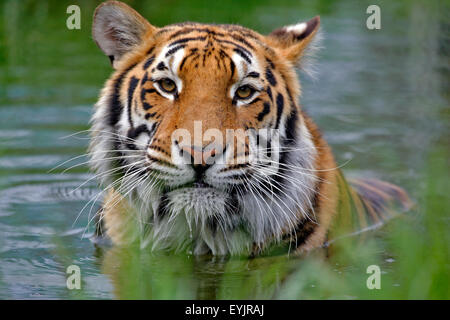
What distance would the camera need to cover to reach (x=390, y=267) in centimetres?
501

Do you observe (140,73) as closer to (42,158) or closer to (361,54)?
(42,158)

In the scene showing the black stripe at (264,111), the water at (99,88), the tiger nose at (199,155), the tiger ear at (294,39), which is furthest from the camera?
the tiger ear at (294,39)

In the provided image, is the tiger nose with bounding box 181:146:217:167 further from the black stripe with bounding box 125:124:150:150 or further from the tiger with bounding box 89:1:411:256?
the black stripe with bounding box 125:124:150:150

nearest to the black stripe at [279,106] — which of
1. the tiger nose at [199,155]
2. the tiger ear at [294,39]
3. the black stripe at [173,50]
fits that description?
the tiger ear at [294,39]

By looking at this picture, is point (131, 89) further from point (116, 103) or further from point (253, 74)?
point (253, 74)

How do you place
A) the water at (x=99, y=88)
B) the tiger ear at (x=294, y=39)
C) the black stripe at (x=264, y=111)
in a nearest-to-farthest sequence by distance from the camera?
the black stripe at (x=264, y=111) → the water at (x=99, y=88) → the tiger ear at (x=294, y=39)

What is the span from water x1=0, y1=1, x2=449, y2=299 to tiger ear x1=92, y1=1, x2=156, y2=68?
1134 mm

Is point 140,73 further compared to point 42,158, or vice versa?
point 42,158

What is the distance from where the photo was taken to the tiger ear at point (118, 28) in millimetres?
4785

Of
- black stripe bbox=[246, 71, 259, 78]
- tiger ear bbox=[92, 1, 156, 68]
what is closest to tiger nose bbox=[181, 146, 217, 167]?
black stripe bbox=[246, 71, 259, 78]

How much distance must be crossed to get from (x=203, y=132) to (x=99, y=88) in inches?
185

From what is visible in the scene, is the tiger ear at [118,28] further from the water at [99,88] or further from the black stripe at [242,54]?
the water at [99,88]

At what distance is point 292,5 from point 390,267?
766 cm
